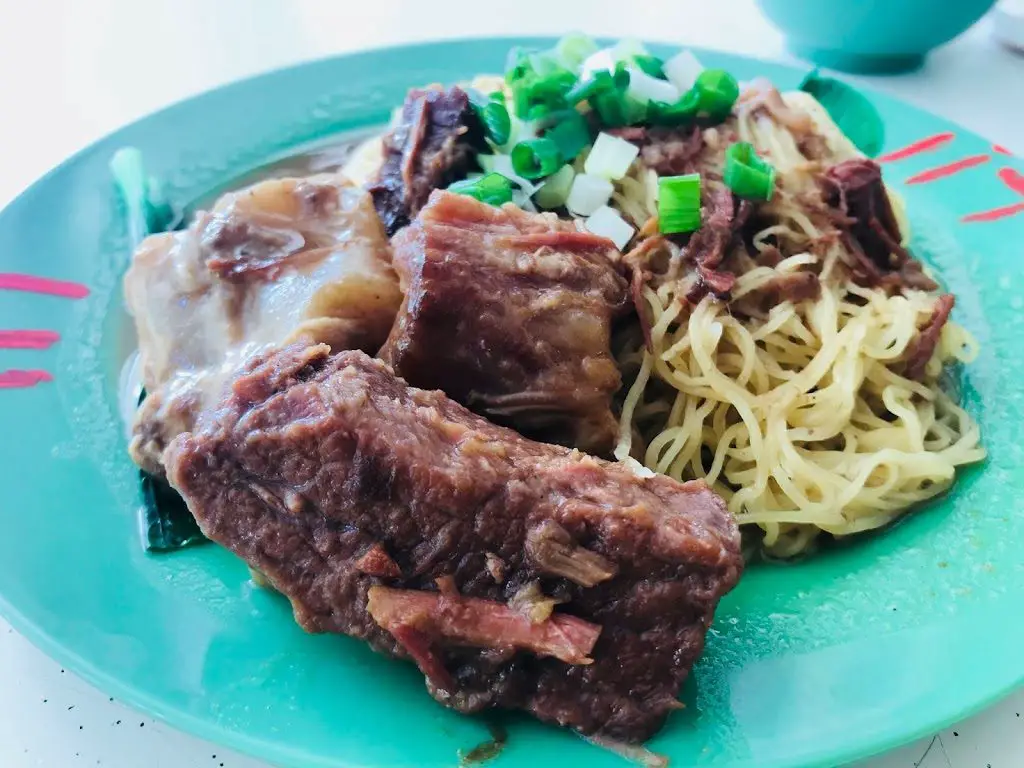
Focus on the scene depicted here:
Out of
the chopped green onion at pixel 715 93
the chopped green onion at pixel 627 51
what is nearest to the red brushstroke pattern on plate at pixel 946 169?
the chopped green onion at pixel 715 93

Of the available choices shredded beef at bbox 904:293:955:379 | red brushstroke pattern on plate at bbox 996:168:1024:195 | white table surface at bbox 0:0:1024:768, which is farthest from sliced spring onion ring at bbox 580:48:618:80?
white table surface at bbox 0:0:1024:768

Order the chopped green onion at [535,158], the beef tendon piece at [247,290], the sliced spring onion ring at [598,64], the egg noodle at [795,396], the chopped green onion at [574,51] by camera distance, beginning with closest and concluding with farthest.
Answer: the beef tendon piece at [247,290]
the egg noodle at [795,396]
the chopped green onion at [535,158]
the sliced spring onion ring at [598,64]
the chopped green onion at [574,51]

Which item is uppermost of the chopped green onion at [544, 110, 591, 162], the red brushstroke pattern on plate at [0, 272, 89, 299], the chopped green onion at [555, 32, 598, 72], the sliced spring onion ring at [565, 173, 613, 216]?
the chopped green onion at [555, 32, 598, 72]

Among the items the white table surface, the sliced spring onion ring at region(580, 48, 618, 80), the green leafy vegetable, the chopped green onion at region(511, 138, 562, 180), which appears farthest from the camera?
the white table surface

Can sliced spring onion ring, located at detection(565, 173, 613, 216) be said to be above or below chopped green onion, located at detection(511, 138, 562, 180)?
below

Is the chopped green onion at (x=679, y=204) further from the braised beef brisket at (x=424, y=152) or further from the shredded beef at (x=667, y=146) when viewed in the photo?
the braised beef brisket at (x=424, y=152)

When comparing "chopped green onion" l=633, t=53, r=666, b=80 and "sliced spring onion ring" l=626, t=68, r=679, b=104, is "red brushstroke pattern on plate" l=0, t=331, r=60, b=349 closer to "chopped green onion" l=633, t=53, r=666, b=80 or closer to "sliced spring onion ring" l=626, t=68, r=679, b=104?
"sliced spring onion ring" l=626, t=68, r=679, b=104

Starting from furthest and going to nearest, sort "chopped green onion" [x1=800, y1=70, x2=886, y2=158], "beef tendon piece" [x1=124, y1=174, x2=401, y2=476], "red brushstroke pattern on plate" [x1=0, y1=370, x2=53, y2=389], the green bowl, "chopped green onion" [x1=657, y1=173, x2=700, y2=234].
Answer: the green bowl, "chopped green onion" [x1=800, y1=70, x2=886, y2=158], "chopped green onion" [x1=657, y1=173, x2=700, y2=234], "red brushstroke pattern on plate" [x1=0, y1=370, x2=53, y2=389], "beef tendon piece" [x1=124, y1=174, x2=401, y2=476]
